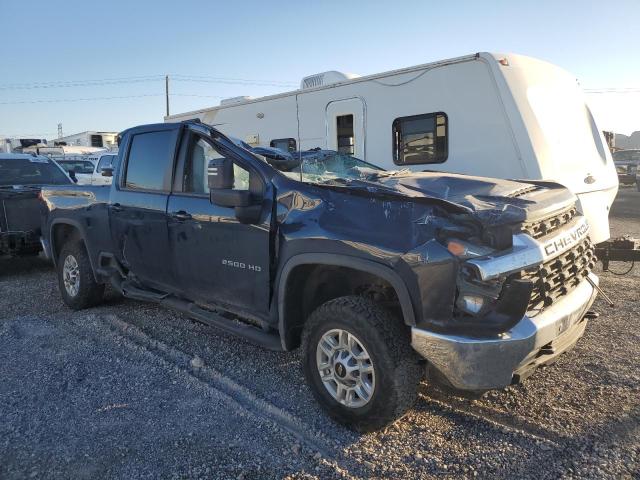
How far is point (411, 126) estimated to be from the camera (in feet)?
23.2

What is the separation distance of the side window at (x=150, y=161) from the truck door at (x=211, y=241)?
0.19 metres

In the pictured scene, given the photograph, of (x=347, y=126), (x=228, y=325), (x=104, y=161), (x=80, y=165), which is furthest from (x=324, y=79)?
(x=80, y=165)

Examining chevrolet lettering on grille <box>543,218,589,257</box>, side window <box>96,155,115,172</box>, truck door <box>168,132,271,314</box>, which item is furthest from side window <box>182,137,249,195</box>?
side window <box>96,155,115,172</box>

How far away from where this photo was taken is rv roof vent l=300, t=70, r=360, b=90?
26.6 feet

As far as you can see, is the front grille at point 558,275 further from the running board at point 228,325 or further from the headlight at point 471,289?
the running board at point 228,325

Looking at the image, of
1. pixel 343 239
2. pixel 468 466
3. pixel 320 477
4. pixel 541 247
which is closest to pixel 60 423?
pixel 320 477

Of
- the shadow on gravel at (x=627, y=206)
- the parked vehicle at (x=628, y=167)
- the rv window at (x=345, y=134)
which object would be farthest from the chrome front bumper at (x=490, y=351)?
the parked vehicle at (x=628, y=167)

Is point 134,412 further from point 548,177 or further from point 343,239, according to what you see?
point 548,177

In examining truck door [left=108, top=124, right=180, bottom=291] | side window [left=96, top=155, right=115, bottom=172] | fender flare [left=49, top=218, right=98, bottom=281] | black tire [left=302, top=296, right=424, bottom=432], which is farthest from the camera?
side window [left=96, top=155, right=115, bottom=172]

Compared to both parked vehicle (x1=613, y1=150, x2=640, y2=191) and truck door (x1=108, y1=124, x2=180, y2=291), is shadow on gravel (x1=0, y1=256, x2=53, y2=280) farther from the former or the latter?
parked vehicle (x1=613, y1=150, x2=640, y2=191)

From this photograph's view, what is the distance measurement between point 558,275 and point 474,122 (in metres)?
3.65

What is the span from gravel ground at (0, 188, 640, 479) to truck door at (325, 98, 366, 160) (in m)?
3.91

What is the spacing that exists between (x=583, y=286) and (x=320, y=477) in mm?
2090

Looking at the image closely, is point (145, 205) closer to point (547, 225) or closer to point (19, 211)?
point (547, 225)
